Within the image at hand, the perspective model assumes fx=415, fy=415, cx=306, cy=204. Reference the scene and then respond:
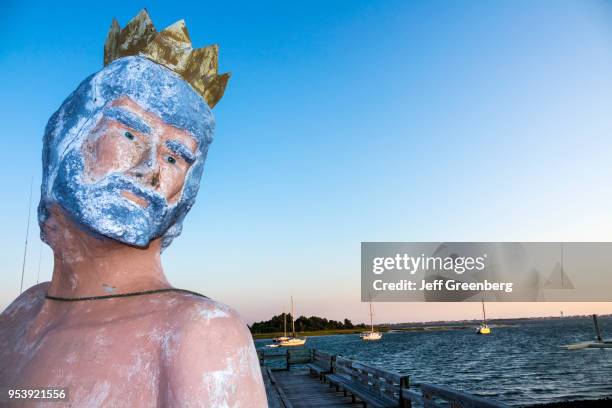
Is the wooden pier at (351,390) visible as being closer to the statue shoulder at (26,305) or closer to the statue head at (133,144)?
the statue head at (133,144)

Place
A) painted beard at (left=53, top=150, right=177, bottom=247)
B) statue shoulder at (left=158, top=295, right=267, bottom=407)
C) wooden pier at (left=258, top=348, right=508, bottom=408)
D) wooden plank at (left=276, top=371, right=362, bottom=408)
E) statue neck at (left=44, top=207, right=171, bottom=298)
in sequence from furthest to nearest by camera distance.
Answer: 1. wooden plank at (left=276, top=371, right=362, bottom=408)
2. wooden pier at (left=258, top=348, right=508, bottom=408)
3. statue neck at (left=44, top=207, right=171, bottom=298)
4. painted beard at (left=53, top=150, right=177, bottom=247)
5. statue shoulder at (left=158, top=295, right=267, bottom=407)

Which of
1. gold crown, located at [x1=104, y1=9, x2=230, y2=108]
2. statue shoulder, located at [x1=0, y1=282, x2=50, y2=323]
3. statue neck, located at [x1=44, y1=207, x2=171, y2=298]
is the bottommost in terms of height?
statue shoulder, located at [x1=0, y1=282, x2=50, y2=323]

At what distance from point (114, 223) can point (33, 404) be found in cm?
72

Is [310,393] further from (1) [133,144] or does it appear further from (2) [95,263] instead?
(1) [133,144]

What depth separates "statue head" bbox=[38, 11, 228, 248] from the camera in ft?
5.65

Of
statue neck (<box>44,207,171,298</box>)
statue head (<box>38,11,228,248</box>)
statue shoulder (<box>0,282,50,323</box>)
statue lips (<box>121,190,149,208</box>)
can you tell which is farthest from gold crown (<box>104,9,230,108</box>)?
statue shoulder (<box>0,282,50,323</box>)

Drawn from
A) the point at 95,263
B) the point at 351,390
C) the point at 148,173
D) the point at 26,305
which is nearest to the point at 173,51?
the point at 148,173

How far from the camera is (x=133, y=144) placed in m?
1.81

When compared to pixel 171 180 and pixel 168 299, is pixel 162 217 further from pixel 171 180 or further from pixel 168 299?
pixel 168 299

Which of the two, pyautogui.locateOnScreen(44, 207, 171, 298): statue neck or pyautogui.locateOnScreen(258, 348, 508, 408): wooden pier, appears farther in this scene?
pyautogui.locateOnScreen(258, 348, 508, 408): wooden pier

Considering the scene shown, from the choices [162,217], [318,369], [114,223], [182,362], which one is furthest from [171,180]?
[318,369]

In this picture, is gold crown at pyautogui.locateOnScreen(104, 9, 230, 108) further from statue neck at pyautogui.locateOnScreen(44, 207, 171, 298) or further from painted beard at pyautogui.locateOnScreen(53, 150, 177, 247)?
statue neck at pyautogui.locateOnScreen(44, 207, 171, 298)

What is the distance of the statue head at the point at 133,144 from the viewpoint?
1721 millimetres

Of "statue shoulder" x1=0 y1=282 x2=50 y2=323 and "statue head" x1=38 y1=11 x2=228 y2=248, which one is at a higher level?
"statue head" x1=38 y1=11 x2=228 y2=248
